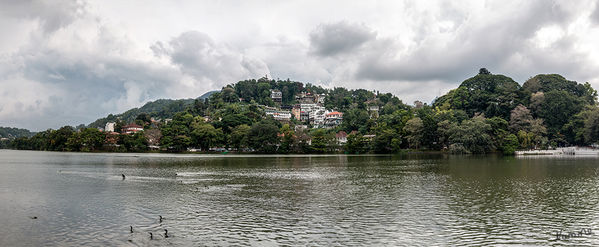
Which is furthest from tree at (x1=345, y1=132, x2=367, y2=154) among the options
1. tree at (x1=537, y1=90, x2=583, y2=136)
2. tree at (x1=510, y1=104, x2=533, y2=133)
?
tree at (x1=537, y1=90, x2=583, y2=136)

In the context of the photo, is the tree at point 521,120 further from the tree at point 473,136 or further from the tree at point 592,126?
the tree at point 473,136

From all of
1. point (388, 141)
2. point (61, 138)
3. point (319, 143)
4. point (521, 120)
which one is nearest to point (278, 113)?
point (319, 143)

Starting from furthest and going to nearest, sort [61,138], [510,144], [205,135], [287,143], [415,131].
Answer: [61,138] → [205,135] → [287,143] → [415,131] → [510,144]

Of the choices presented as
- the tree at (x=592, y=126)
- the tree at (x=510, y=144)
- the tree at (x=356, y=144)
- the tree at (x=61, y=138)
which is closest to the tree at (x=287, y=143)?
the tree at (x=356, y=144)

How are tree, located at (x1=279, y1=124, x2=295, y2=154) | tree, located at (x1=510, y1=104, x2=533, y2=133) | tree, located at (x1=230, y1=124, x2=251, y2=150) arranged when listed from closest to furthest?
tree, located at (x1=510, y1=104, x2=533, y2=133) < tree, located at (x1=230, y1=124, x2=251, y2=150) < tree, located at (x1=279, y1=124, x2=295, y2=154)

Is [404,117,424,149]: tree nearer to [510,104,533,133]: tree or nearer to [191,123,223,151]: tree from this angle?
[510,104,533,133]: tree

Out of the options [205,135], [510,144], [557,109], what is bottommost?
[510,144]

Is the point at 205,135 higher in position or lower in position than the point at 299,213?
higher

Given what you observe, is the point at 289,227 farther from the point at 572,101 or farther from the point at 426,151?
the point at 572,101

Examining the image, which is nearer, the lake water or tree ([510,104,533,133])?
the lake water

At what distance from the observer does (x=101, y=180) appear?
32344mm

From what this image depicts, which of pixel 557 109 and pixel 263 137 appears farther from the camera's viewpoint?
pixel 557 109

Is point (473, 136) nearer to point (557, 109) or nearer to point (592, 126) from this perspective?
point (592, 126)

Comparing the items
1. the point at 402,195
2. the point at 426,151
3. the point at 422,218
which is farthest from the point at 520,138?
the point at 422,218
